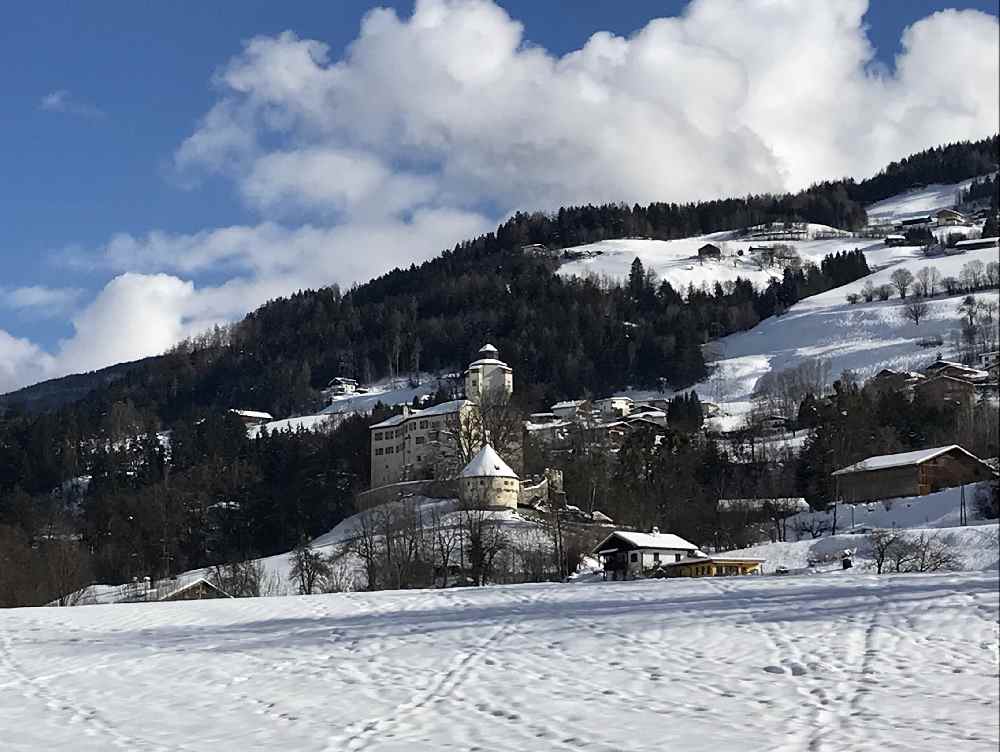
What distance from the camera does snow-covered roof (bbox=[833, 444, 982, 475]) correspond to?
56312mm

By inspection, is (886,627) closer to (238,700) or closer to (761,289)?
(238,700)

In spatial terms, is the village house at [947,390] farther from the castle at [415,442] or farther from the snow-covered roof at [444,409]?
the snow-covered roof at [444,409]

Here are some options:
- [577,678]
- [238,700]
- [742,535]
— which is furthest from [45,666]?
[742,535]

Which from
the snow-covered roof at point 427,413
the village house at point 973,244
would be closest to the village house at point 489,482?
the snow-covered roof at point 427,413

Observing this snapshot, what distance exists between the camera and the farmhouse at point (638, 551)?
150 feet

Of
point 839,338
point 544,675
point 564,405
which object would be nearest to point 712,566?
point 544,675

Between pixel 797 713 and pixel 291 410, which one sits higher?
pixel 291 410

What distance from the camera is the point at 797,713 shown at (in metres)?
10.7

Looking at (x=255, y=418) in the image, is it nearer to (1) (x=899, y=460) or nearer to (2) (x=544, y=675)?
(1) (x=899, y=460)

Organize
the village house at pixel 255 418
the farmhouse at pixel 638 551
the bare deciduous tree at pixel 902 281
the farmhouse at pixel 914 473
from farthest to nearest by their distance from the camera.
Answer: the bare deciduous tree at pixel 902 281 → the village house at pixel 255 418 → the farmhouse at pixel 914 473 → the farmhouse at pixel 638 551

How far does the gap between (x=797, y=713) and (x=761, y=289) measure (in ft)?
462

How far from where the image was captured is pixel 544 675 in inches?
527

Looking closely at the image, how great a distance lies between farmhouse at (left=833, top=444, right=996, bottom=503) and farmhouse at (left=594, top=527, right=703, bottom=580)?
13446 mm

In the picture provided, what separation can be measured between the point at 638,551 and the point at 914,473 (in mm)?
17466
